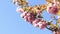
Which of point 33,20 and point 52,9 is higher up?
point 52,9

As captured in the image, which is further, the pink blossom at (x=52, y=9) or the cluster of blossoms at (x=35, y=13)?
the cluster of blossoms at (x=35, y=13)

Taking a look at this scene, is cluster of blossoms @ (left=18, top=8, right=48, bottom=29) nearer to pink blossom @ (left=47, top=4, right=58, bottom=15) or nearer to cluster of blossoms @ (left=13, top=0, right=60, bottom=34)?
cluster of blossoms @ (left=13, top=0, right=60, bottom=34)

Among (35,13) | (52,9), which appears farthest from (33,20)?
(52,9)

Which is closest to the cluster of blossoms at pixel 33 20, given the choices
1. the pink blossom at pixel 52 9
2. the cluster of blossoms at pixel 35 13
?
the cluster of blossoms at pixel 35 13

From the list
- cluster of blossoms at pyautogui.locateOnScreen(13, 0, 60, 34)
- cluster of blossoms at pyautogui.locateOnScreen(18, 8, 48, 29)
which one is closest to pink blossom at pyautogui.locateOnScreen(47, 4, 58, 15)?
cluster of blossoms at pyautogui.locateOnScreen(13, 0, 60, 34)

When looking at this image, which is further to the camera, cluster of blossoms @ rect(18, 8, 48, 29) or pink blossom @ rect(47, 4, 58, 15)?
cluster of blossoms @ rect(18, 8, 48, 29)

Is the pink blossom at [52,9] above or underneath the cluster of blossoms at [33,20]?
above

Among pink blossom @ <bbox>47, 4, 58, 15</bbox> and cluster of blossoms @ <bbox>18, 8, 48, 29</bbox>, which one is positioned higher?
pink blossom @ <bbox>47, 4, 58, 15</bbox>

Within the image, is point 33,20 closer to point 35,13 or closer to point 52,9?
point 35,13

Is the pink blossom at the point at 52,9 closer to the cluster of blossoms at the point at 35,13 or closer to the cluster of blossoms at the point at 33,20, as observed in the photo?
the cluster of blossoms at the point at 35,13

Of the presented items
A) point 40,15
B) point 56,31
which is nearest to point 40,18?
point 40,15

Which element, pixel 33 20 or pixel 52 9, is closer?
pixel 52 9

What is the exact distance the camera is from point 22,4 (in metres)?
7.28

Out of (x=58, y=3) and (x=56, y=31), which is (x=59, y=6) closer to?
(x=58, y=3)
